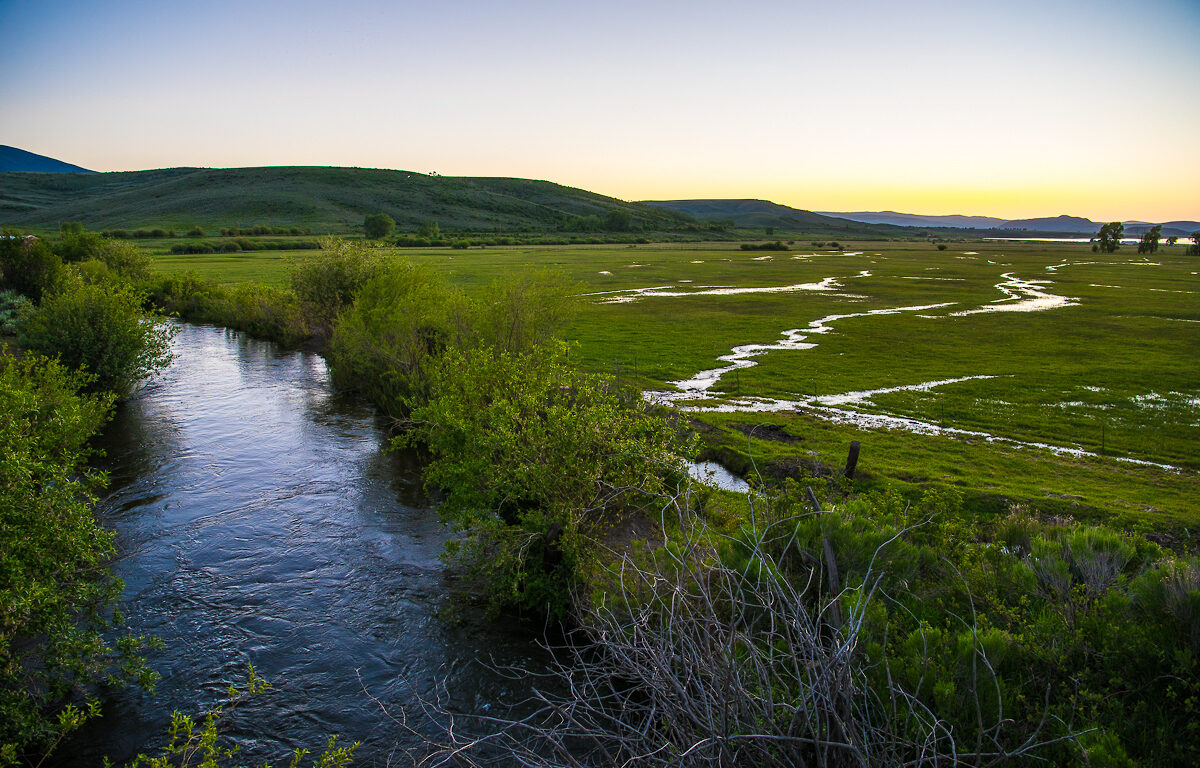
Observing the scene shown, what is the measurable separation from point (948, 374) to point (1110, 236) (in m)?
178

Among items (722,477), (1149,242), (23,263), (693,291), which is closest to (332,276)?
(23,263)

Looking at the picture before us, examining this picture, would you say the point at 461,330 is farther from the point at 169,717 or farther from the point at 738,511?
the point at 169,717

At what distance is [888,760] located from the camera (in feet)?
15.8

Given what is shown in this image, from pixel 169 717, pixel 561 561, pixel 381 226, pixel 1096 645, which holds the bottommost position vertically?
pixel 169 717

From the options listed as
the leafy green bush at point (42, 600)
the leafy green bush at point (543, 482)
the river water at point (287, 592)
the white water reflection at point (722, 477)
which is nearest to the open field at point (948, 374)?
the white water reflection at point (722, 477)

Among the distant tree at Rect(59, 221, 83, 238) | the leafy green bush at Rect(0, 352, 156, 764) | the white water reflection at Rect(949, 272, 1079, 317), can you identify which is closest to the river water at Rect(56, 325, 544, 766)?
the leafy green bush at Rect(0, 352, 156, 764)

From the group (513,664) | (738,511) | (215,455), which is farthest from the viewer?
(215,455)

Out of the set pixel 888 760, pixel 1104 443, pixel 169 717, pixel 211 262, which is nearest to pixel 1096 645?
pixel 888 760

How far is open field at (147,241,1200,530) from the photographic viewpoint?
755 inches

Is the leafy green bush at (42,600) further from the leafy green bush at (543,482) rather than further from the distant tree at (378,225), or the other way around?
the distant tree at (378,225)

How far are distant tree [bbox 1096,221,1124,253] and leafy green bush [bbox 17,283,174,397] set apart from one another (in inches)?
7799

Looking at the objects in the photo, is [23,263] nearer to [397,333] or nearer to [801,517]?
[397,333]

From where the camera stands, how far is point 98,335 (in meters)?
26.0

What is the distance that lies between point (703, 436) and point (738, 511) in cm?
690
